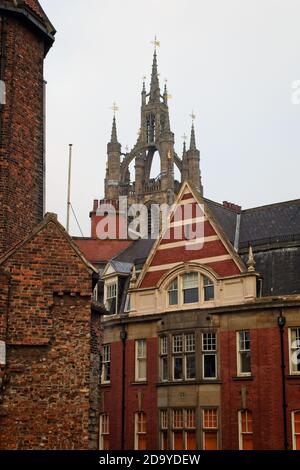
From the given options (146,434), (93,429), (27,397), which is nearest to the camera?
(27,397)

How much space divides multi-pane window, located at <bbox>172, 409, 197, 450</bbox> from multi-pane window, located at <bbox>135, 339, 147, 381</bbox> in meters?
2.95

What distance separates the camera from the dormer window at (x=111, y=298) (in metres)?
39.8

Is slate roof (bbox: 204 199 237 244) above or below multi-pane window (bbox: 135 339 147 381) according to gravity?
above

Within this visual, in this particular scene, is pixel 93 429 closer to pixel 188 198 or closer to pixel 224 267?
pixel 224 267

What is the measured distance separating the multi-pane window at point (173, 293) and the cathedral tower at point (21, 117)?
15627mm

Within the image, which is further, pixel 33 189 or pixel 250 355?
pixel 250 355

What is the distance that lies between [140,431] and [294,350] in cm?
920

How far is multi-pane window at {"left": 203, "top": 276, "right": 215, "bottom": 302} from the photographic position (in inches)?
1380

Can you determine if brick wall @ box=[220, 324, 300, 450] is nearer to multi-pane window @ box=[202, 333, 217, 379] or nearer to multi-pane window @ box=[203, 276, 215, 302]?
multi-pane window @ box=[202, 333, 217, 379]

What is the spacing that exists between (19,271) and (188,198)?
20.9 meters

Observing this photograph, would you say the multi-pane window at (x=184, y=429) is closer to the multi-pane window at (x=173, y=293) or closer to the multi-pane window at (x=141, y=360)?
the multi-pane window at (x=141, y=360)

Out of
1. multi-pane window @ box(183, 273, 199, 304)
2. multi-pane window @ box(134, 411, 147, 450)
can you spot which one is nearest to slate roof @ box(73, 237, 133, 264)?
multi-pane window @ box(183, 273, 199, 304)
